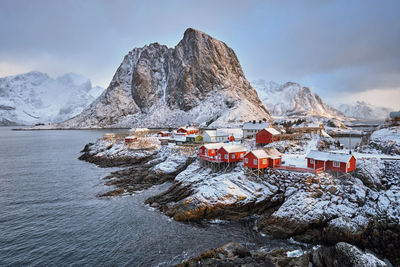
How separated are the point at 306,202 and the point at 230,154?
15.0 m

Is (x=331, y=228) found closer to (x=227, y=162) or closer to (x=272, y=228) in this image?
(x=272, y=228)

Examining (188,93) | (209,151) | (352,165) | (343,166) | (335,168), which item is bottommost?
(335,168)

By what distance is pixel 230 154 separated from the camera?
37.9 meters

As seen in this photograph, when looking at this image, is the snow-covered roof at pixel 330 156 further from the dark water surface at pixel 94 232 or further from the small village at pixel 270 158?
the dark water surface at pixel 94 232

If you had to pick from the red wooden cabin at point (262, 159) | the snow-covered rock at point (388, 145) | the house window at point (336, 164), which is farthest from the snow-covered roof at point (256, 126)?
the house window at point (336, 164)

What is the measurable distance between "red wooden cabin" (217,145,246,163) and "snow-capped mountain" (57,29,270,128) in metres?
105

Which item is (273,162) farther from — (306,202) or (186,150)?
(186,150)

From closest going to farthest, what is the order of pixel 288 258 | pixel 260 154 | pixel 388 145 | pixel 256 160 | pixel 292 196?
pixel 288 258 < pixel 292 196 < pixel 256 160 < pixel 260 154 < pixel 388 145

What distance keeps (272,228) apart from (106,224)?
18086 millimetres

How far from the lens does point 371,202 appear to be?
25.2m

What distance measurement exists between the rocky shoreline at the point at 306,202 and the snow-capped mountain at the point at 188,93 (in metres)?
113

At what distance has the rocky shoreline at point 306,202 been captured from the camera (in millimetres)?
21344

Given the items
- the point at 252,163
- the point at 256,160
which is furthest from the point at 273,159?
the point at 252,163

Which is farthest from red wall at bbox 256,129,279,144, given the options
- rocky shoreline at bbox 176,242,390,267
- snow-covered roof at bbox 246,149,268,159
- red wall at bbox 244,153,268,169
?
rocky shoreline at bbox 176,242,390,267
